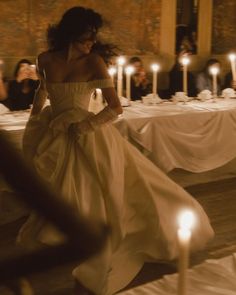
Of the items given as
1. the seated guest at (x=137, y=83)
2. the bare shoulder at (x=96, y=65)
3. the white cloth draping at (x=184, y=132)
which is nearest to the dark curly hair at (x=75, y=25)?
the bare shoulder at (x=96, y=65)

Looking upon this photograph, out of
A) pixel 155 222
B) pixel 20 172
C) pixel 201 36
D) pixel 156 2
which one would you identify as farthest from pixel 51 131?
pixel 201 36

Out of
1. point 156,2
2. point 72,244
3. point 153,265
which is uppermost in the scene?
point 156,2

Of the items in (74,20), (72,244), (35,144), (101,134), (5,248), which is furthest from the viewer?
(5,248)

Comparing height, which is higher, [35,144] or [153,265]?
[35,144]

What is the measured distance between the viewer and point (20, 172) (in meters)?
0.28

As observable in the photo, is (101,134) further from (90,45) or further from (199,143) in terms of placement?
(199,143)

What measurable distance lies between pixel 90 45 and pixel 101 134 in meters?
0.47

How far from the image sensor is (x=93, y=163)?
2.66m

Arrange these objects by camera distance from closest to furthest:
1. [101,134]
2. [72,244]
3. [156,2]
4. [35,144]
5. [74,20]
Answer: [72,244]
[74,20]
[101,134]
[35,144]
[156,2]

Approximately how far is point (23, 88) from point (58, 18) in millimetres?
1646

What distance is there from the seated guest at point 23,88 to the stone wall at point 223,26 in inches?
154

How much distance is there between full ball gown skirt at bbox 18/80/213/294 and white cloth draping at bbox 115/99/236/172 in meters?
0.98

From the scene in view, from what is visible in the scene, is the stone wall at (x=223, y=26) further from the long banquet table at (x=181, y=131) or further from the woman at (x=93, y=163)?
the woman at (x=93, y=163)

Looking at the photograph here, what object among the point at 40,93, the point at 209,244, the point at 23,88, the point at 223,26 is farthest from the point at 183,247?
the point at 223,26
